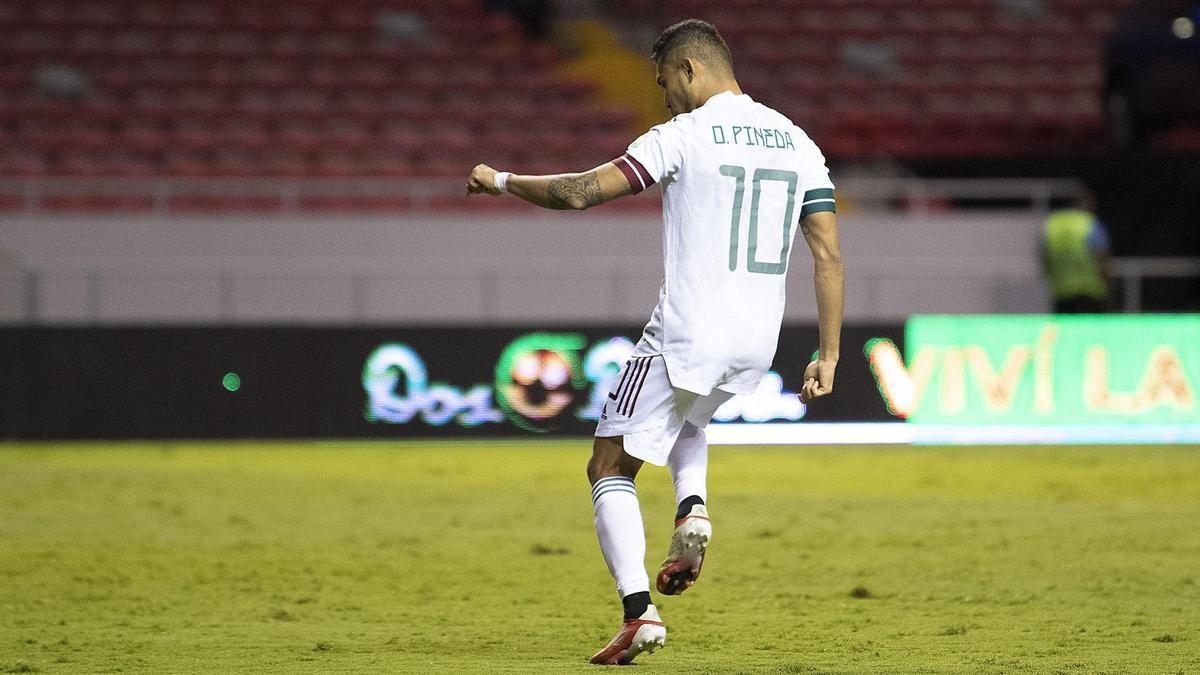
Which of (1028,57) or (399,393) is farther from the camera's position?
(1028,57)

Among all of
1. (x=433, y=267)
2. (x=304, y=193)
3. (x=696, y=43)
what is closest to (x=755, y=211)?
(x=696, y=43)

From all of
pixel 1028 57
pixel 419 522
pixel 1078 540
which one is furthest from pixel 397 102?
pixel 1078 540

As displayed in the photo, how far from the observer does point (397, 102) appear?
69.2 ft

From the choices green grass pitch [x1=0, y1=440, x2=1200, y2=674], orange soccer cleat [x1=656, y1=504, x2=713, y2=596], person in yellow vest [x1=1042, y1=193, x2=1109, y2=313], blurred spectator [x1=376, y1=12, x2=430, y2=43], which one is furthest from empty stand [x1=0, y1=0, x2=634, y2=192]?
orange soccer cleat [x1=656, y1=504, x2=713, y2=596]

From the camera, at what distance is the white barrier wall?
639 inches

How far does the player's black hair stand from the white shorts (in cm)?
96

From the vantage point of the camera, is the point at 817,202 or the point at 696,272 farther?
the point at 817,202

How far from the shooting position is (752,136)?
211 inches

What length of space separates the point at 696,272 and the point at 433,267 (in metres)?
12.3

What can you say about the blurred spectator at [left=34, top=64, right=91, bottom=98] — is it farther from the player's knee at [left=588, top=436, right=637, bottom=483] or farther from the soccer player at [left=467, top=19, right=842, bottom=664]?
the player's knee at [left=588, top=436, right=637, bottom=483]

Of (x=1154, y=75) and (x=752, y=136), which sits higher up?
(x=1154, y=75)

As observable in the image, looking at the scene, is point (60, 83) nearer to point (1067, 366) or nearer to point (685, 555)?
point (1067, 366)

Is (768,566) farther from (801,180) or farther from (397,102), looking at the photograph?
(397,102)

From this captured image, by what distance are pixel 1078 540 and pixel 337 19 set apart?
15.4 m
